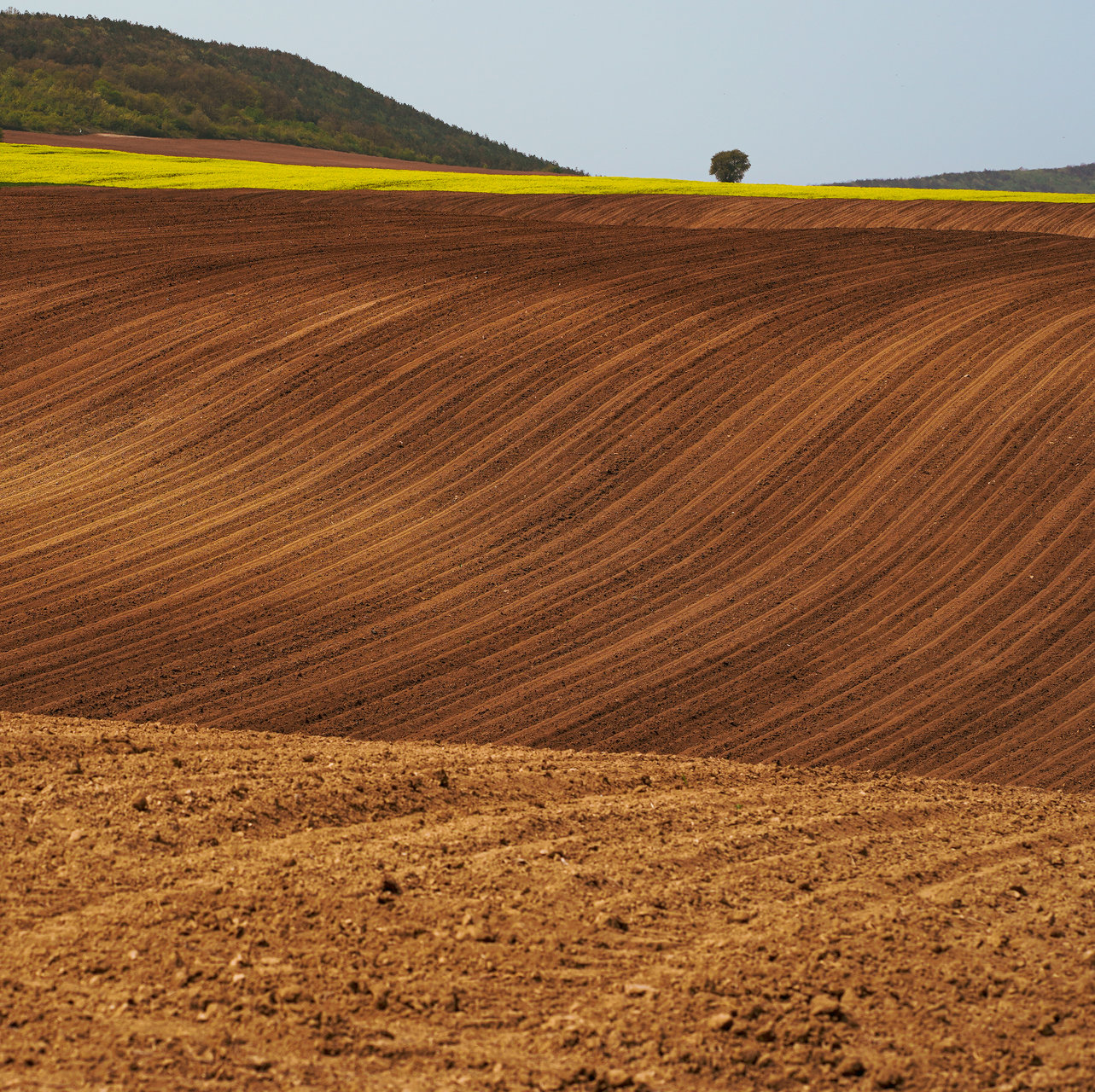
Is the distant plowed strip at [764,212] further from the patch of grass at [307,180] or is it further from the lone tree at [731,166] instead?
the lone tree at [731,166]

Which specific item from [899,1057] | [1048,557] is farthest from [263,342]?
[899,1057]

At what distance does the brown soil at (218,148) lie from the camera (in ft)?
159

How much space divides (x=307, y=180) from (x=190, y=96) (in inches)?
1834

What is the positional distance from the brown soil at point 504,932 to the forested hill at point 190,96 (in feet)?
187

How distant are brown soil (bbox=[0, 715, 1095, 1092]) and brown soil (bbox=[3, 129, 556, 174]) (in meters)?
44.8

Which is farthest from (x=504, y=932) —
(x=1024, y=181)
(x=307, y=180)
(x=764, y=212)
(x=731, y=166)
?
(x=1024, y=181)

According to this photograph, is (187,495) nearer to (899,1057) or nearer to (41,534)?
(41,534)

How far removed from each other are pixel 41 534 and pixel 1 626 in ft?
6.96

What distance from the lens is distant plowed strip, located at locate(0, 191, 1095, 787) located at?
9.31 m

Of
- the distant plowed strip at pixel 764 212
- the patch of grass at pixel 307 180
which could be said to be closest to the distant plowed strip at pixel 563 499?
the distant plowed strip at pixel 764 212

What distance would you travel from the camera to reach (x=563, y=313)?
1750cm

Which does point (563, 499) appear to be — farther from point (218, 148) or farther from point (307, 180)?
point (218, 148)

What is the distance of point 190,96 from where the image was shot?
72688 mm

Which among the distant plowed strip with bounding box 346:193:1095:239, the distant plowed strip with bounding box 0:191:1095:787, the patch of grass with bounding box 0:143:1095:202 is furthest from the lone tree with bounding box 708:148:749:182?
the distant plowed strip with bounding box 0:191:1095:787
